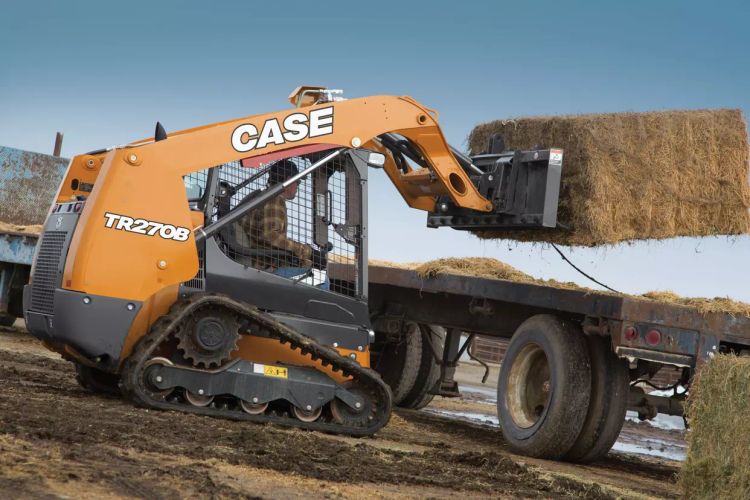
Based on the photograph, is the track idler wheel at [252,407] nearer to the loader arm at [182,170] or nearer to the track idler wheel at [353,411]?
the track idler wheel at [353,411]

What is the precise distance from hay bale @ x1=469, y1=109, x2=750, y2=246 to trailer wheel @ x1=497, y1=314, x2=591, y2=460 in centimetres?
128

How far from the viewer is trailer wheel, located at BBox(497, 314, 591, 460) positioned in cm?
923

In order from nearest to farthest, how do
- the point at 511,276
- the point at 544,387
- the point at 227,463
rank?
the point at 227,463 → the point at 544,387 → the point at 511,276

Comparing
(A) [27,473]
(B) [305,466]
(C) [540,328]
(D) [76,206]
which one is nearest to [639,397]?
(C) [540,328]

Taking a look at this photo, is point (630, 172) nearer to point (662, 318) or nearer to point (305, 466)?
point (662, 318)

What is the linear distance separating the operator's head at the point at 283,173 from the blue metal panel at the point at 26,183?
10919mm

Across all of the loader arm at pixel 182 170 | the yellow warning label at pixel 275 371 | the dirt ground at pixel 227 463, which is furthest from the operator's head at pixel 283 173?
the dirt ground at pixel 227 463

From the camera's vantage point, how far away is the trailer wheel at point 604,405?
366 inches

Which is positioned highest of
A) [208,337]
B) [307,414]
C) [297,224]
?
[297,224]

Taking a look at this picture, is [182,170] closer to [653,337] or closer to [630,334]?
[630,334]

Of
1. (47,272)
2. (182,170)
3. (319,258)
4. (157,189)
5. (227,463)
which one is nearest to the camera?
(227,463)

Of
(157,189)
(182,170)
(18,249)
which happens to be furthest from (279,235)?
(18,249)

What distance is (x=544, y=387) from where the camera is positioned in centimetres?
991

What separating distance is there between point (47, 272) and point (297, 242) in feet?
6.48
